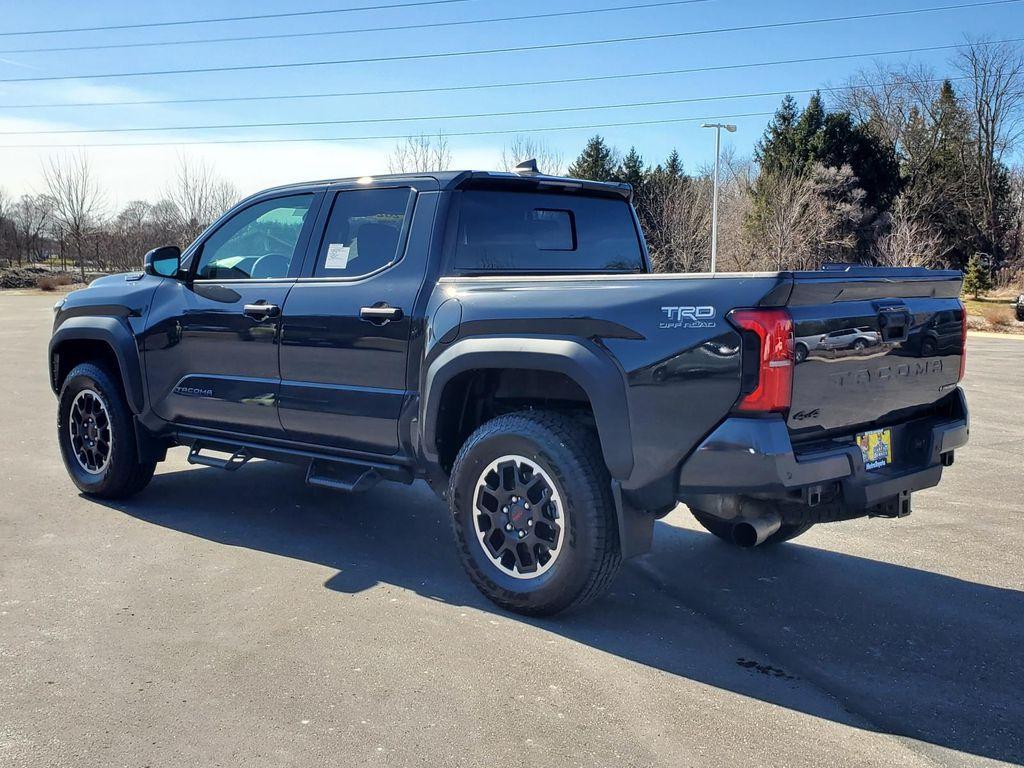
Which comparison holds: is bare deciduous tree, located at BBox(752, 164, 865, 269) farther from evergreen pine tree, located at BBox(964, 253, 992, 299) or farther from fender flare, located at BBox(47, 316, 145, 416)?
fender flare, located at BBox(47, 316, 145, 416)

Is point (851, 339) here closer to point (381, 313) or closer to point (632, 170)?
point (381, 313)

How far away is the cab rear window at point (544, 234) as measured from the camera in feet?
15.6

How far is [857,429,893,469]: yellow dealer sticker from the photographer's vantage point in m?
3.91

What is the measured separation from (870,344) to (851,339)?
0.16 metres

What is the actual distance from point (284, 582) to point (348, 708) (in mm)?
1436

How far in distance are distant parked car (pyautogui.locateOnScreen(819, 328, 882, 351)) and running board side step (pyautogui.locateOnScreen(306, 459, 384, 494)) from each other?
238 centimetres

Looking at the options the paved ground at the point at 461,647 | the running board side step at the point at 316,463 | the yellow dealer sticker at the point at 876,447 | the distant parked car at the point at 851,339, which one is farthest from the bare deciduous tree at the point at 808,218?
the distant parked car at the point at 851,339

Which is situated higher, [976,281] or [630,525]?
[976,281]

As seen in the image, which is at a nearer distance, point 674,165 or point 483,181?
point 483,181

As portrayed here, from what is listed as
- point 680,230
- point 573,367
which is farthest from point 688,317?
point 680,230

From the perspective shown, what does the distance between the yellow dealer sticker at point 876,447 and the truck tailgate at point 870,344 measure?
0.22 ft

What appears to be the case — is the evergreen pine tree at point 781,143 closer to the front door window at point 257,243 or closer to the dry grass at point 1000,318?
the dry grass at point 1000,318

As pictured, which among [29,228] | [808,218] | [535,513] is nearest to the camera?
[535,513]

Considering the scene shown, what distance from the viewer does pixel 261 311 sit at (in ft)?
16.8
